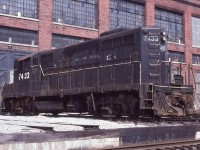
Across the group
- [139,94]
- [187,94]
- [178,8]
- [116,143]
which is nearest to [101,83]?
[139,94]

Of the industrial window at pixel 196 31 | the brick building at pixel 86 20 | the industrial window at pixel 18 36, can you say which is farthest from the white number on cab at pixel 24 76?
the industrial window at pixel 196 31

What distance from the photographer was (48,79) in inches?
706

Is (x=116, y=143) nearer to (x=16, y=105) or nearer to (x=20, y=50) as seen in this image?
(x=16, y=105)

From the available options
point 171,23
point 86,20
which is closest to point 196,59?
point 171,23

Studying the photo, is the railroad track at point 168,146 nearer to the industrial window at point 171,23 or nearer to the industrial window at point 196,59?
the industrial window at point 171,23

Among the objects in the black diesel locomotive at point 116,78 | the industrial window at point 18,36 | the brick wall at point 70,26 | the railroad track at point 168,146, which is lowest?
the railroad track at point 168,146

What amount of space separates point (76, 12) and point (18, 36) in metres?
6.48

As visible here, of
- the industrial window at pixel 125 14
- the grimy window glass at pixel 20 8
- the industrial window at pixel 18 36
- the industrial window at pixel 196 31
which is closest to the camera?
the industrial window at pixel 18 36

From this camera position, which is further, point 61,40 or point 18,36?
point 61,40

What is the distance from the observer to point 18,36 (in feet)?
88.9

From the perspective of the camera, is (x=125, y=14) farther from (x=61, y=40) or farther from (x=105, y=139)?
(x=105, y=139)

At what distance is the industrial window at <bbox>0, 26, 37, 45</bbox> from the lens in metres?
26.3

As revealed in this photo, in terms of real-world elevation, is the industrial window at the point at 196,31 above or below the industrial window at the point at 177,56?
above

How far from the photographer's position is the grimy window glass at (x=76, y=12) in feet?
97.1
